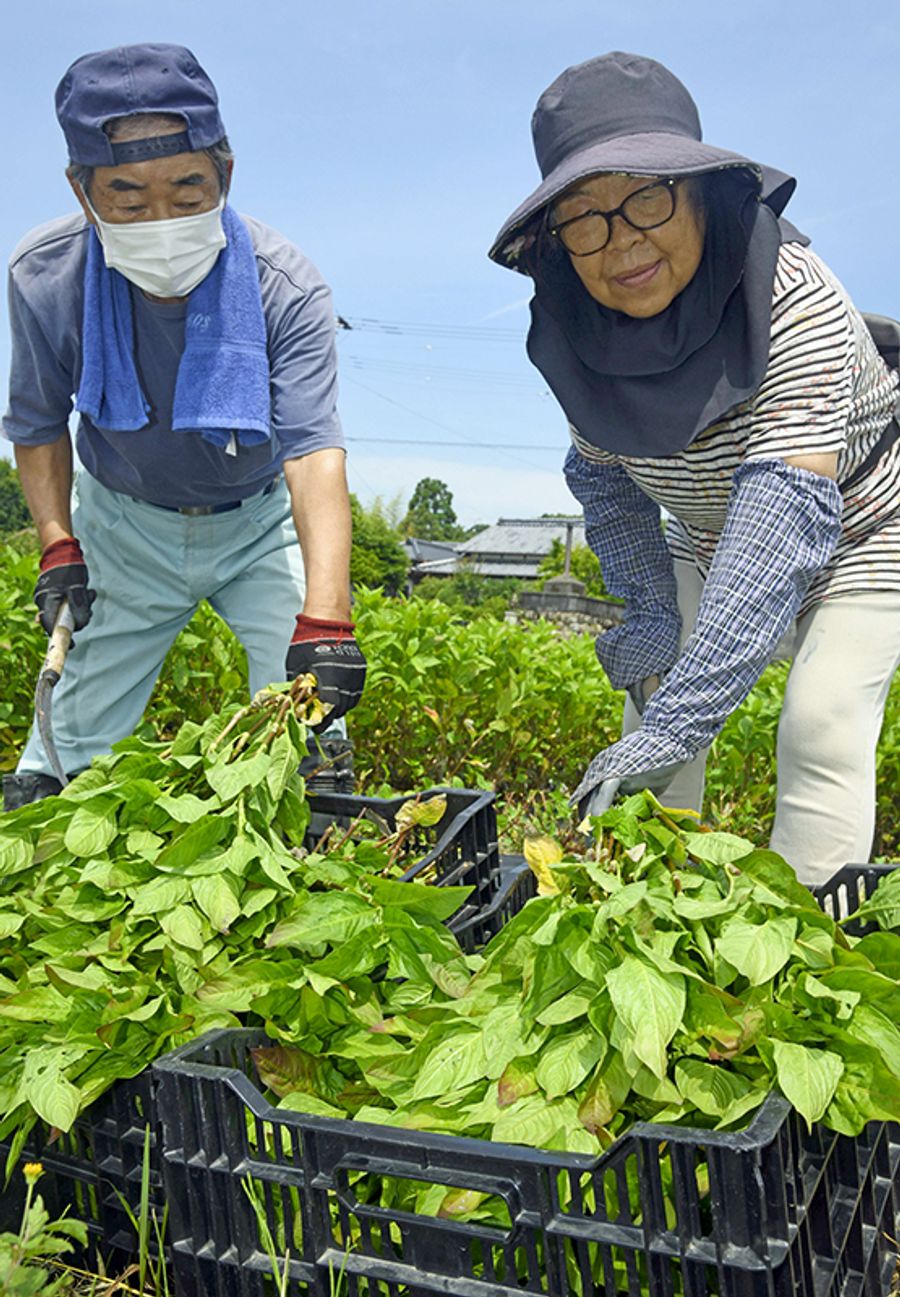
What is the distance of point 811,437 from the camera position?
1.98m

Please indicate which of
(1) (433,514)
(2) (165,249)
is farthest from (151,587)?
(1) (433,514)

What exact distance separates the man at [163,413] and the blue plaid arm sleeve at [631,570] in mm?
513

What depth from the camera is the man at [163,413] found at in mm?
2359

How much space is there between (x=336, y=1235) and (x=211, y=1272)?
0.15m

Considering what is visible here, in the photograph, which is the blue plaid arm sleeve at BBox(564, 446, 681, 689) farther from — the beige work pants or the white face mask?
the white face mask

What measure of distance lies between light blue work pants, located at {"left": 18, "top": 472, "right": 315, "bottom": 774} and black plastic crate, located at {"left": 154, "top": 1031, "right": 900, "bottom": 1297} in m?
1.65

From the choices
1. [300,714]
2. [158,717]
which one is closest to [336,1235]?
[300,714]

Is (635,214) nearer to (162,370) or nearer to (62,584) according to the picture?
(162,370)

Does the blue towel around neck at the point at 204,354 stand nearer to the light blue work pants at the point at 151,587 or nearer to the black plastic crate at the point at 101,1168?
the light blue work pants at the point at 151,587

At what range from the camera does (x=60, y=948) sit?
5.31 ft

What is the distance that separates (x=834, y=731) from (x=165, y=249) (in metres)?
1.63

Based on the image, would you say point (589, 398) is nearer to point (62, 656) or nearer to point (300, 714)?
point (300, 714)

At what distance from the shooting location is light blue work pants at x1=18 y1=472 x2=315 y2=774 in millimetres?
2910

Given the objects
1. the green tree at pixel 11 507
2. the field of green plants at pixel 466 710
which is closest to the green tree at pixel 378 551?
the green tree at pixel 11 507
